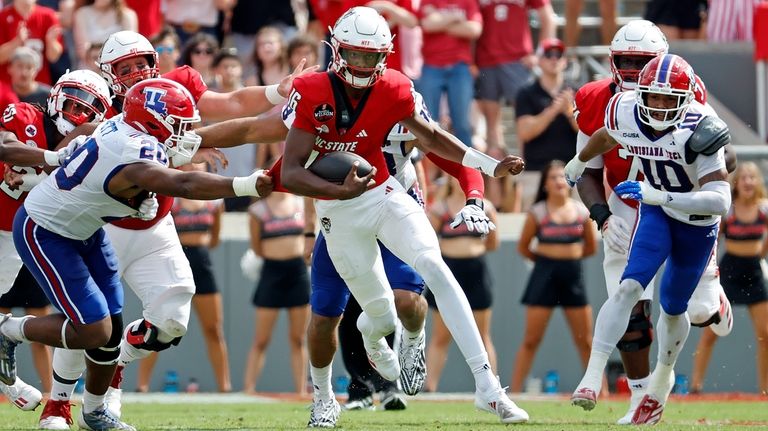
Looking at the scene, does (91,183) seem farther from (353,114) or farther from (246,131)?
(353,114)

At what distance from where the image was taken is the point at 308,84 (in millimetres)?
7543

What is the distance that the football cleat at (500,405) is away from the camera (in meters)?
7.28

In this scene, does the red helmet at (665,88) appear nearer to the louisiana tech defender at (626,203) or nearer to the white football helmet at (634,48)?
the louisiana tech defender at (626,203)

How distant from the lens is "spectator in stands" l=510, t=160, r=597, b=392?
467 inches

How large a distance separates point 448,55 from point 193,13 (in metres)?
2.53

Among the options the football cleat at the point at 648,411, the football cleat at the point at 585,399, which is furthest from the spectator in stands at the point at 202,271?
the football cleat at the point at 585,399

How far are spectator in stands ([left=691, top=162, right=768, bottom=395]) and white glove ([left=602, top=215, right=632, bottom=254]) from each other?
347 cm

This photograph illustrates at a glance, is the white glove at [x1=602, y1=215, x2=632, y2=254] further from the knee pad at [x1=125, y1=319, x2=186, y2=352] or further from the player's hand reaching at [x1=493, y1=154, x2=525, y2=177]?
the knee pad at [x1=125, y1=319, x2=186, y2=352]

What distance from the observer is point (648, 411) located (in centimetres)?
815

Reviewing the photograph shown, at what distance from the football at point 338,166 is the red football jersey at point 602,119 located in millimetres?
1978

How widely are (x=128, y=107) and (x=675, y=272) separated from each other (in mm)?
3198

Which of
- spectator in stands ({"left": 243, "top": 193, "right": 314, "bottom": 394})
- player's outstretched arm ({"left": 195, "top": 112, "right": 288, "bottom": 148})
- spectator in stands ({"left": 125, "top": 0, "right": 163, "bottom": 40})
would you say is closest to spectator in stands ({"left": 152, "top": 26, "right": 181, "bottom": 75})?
spectator in stands ({"left": 125, "top": 0, "right": 163, "bottom": 40})

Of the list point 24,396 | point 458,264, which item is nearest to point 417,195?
point 24,396

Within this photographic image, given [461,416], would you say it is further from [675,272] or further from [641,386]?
[675,272]
